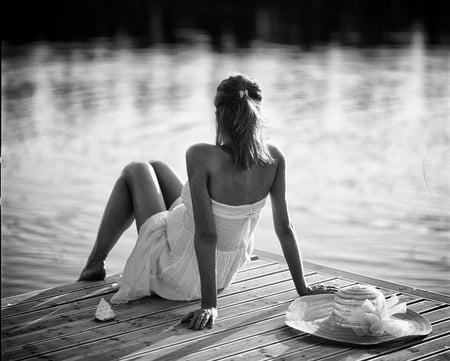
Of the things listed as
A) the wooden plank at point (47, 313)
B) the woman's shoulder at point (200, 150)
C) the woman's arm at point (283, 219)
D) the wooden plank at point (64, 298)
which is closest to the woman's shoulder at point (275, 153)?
the woman's arm at point (283, 219)

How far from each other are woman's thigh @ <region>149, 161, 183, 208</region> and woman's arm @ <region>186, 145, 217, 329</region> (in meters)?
0.63

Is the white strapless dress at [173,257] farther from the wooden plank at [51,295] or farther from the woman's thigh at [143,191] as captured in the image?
the wooden plank at [51,295]

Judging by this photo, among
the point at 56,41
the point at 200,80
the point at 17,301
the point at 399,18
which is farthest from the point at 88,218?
the point at 399,18

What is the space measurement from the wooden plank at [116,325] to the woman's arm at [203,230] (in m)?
0.19

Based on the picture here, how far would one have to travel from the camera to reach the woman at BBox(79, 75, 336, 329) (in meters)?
3.43

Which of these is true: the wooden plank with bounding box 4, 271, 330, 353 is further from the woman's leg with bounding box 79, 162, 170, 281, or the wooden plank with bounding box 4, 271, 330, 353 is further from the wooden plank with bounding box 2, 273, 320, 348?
the woman's leg with bounding box 79, 162, 170, 281

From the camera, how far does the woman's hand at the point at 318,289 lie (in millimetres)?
3700

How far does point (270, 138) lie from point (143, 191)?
513cm

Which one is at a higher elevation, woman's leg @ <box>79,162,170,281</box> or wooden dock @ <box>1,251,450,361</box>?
woman's leg @ <box>79,162,170,281</box>

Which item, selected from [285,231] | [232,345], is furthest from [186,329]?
[285,231]

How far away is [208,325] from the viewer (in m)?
3.40

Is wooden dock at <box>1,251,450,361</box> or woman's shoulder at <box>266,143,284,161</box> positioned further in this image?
woman's shoulder at <box>266,143,284,161</box>

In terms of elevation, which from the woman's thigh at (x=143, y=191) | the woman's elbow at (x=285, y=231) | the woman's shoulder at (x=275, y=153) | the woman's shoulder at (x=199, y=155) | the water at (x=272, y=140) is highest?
the woman's shoulder at (x=199, y=155)

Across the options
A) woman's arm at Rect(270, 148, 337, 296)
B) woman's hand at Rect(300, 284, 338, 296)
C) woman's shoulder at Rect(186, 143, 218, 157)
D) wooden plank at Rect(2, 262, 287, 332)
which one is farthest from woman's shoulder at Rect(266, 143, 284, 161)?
wooden plank at Rect(2, 262, 287, 332)
